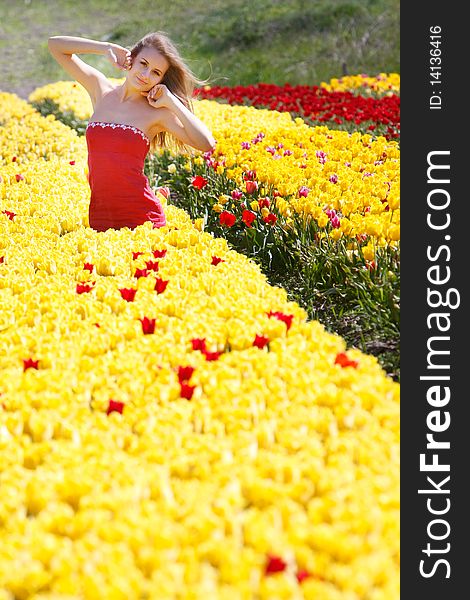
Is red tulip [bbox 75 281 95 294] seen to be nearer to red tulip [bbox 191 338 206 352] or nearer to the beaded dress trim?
red tulip [bbox 191 338 206 352]

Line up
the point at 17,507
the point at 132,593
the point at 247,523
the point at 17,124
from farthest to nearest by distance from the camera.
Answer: the point at 17,124
the point at 17,507
the point at 247,523
the point at 132,593

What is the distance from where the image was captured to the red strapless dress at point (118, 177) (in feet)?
14.2

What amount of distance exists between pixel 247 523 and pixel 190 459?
35 centimetres

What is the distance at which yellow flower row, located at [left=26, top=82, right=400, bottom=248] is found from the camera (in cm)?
414

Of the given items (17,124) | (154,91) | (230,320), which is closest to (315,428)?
(230,320)

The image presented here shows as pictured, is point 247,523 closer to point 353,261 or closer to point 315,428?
point 315,428

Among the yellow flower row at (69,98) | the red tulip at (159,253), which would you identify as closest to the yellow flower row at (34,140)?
the yellow flower row at (69,98)

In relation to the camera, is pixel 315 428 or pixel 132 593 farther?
pixel 315 428

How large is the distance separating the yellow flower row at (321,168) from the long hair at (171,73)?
938 mm

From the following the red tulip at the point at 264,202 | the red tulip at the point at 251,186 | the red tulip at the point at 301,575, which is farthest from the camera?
the red tulip at the point at 251,186

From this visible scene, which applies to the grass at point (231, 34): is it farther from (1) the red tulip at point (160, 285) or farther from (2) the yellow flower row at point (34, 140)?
(1) the red tulip at point (160, 285)

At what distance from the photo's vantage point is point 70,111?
408 inches

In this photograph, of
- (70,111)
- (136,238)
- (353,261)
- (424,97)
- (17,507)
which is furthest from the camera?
(70,111)

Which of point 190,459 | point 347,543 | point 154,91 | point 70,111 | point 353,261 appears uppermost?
point 70,111
